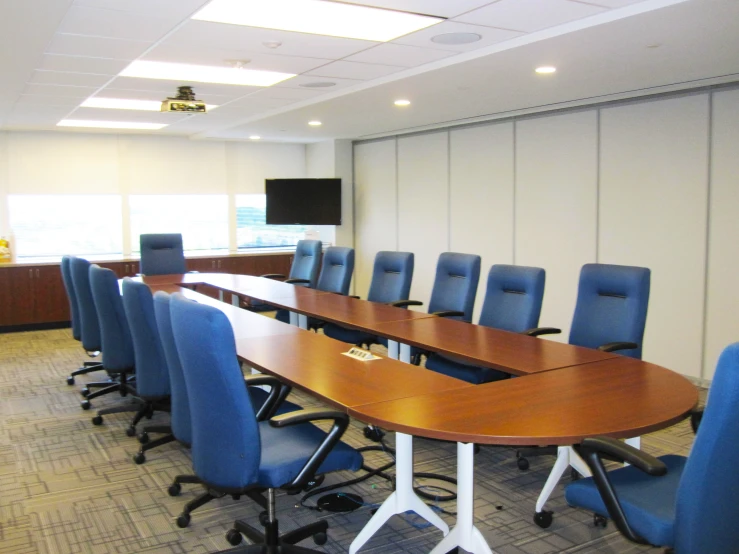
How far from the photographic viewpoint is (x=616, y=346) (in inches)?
149

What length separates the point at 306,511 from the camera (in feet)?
11.7

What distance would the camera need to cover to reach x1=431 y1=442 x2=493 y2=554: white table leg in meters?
2.64

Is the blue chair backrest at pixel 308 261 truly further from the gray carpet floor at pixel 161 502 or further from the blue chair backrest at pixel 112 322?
the blue chair backrest at pixel 112 322

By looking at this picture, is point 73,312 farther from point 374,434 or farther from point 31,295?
point 31,295

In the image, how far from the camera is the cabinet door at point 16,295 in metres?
8.52

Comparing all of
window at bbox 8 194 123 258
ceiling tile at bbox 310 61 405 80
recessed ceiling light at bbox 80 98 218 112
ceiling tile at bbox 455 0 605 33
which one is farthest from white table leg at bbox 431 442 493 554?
window at bbox 8 194 123 258

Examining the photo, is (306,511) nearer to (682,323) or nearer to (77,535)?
(77,535)

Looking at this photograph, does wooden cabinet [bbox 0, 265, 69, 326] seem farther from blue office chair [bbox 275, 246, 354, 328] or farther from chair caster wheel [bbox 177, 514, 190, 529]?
chair caster wheel [bbox 177, 514, 190, 529]

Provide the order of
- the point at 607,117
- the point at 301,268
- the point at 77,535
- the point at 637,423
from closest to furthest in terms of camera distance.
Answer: the point at 637,423 → the point at 77,535 → the point at 607,117 → the point at 301,268

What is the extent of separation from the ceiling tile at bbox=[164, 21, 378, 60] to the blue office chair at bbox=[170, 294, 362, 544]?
6.48 feet

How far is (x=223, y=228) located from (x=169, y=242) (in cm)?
268

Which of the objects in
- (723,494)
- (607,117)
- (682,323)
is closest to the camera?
(723,494)

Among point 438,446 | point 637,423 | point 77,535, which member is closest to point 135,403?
point 77,535

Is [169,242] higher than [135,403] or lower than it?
higher
